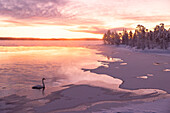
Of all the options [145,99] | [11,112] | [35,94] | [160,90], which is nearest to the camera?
[11,112]

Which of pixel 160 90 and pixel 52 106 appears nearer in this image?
pixel 52 106

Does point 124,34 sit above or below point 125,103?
above

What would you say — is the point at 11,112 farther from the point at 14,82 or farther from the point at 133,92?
the point at 133,92

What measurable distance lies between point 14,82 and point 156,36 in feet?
204

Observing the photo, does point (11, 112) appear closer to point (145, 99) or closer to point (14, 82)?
point (14, 82)

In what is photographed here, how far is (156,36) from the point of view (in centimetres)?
6312

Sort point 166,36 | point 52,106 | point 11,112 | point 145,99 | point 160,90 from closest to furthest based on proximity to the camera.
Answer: point 11,112 → point 52,106 → point 145,99 → point 160,90 → point 166,36

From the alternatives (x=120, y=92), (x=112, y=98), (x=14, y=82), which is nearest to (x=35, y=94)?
(x=14, y=82)

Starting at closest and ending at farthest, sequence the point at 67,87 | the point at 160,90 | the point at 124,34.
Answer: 1. the point at 160,90
2. the point at 67,87
3. the point at 124,34

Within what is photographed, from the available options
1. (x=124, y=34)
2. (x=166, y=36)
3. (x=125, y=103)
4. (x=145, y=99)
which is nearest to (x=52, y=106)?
(x=125, y=103)

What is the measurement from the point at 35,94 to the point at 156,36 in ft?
207

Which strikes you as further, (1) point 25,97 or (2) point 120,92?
(2) point 120,92

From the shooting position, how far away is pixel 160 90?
1163 centimetres

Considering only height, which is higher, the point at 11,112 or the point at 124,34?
the point at 124,34
